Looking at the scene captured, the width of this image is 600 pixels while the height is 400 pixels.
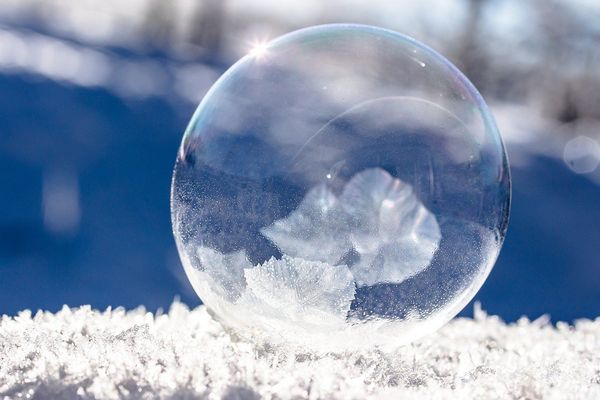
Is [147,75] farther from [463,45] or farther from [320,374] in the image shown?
[320,374]

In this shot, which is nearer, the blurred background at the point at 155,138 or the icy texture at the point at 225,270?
the icy texture at the point at 225,270

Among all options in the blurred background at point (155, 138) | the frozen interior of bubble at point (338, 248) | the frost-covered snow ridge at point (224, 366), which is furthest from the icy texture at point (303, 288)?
the blurred background at point (155, 138)

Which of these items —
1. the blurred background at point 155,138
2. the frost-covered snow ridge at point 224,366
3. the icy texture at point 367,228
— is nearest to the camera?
the frost-covered snow ridge at point 224,366

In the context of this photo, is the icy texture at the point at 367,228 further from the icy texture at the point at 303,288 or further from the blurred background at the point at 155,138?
the blurred background at the point at 155,138

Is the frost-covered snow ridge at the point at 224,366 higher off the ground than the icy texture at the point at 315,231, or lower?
lower

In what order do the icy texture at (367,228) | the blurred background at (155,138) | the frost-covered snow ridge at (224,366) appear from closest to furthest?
the frost-covered snow ridge at (224,366)
the icy texture at (367,228)
the blurred background at (155,138)

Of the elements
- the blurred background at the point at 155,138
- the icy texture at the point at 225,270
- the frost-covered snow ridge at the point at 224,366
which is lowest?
the frost-covered snow ridge at the point at 224,366
